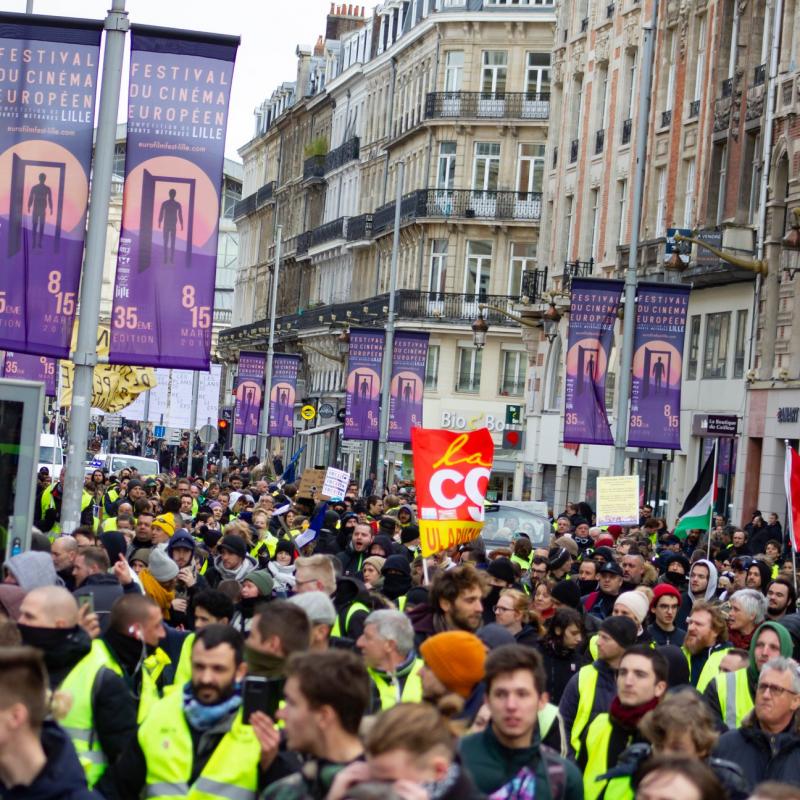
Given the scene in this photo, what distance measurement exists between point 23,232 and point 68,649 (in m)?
10.0

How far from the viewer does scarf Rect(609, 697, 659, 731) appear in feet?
29.7

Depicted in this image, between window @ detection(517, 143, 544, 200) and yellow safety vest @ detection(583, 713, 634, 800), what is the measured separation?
63852 millimetres

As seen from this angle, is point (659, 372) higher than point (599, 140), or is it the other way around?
point (599, 140)

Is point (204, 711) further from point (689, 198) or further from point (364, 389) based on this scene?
point (364, 389)

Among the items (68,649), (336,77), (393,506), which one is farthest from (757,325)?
(336,77)

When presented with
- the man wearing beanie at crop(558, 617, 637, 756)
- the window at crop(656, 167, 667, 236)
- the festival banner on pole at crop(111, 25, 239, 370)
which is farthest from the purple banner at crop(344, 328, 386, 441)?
the man wearing beanie at crop(558, 617, 637, 756)

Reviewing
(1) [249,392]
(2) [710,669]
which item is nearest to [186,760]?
(2) [710,669]

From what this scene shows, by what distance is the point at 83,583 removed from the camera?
11.8 meters

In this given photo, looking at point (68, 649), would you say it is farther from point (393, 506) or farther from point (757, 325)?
point (757, 325)

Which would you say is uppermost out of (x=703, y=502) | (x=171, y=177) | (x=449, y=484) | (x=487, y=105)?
(x=487, y=105)

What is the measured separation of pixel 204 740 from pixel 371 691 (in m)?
0.85

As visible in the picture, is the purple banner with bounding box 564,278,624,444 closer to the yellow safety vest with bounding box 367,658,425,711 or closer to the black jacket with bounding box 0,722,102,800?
the yellow safety vest with bounding box 367,658,425,711

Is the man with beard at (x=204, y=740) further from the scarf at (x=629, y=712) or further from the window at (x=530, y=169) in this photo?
the window at (x=530, y=169)

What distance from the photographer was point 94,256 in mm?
18625
